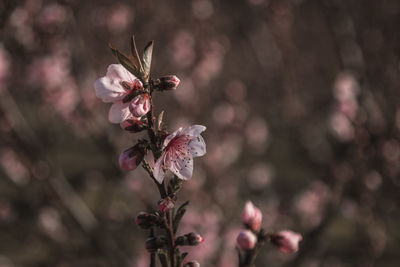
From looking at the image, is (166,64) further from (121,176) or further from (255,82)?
(121,176)

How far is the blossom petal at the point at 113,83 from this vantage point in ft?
3.07

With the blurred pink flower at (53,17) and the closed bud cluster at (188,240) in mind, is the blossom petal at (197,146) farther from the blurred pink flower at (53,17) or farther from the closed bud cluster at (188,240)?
the blurred pink flower at (53,17)

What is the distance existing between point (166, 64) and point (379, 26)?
2.60 meters

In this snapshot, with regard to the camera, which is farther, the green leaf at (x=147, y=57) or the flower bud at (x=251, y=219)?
the flower bud at (x=251, y=219)

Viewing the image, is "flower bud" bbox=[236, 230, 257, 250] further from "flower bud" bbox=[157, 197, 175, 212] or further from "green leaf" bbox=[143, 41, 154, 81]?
"green leaf" bbox=[143, 41, 154, 81]

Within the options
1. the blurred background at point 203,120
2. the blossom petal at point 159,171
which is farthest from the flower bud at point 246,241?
the blurred background at point 203,120

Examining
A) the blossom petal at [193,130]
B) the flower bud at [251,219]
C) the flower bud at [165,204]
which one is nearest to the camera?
the flower bud at [165,204]

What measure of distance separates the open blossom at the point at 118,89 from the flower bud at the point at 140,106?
0.17 ft

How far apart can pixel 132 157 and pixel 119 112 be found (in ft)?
0.44

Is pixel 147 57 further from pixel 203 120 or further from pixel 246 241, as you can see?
pixel 203 120

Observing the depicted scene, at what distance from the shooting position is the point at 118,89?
954 mm

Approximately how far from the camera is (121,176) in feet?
9.98

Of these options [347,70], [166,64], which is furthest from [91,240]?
[166,64]

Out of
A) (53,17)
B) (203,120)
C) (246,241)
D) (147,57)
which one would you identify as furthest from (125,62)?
(203,120)
